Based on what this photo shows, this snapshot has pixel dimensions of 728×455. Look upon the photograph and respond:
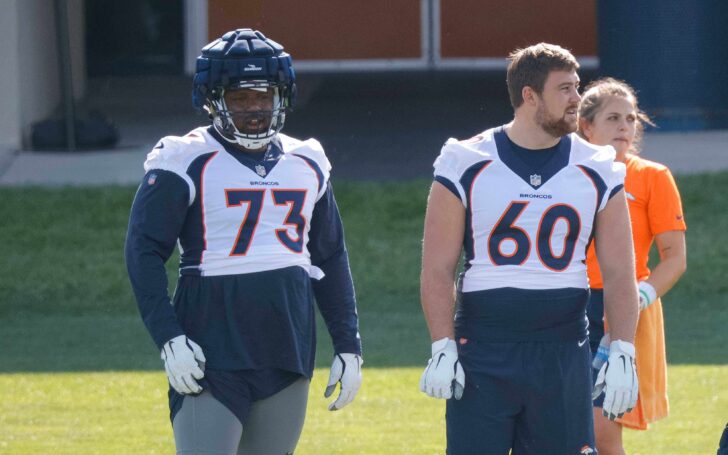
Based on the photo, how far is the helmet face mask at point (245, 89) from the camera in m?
4.18

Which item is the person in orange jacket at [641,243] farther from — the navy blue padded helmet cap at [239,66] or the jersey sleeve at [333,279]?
the navy blue padded helmet cap at [239,66]

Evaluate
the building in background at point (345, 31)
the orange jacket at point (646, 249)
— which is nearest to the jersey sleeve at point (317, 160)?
the orange jacket at point (646, 249)

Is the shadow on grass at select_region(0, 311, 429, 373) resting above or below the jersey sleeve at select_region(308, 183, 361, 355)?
below

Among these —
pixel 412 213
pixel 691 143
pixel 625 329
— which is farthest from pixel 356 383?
pixel 691 143

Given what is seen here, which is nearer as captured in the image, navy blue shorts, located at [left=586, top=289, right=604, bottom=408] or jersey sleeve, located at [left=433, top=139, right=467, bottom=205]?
jersey sleeve, located at [left=433, top=139, right=467, bottom=205]

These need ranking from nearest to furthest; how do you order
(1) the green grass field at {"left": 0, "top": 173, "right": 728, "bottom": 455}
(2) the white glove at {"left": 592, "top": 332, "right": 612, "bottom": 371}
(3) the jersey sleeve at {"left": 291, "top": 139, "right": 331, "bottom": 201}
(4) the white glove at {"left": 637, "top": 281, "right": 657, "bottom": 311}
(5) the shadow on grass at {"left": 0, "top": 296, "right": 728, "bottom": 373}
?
(3) the jersey sleeve at {"left": 291, "top": 139, "right": 331, "bottom": 201} < (2) the white glove at {"left": 592, "top": 332, "right": 612, "bottom": 371} < (4) the white glove at {"left": 637, "top": 281, "right": 657, "bottom": 311} < (1) the green grass field at {"left": 0, "top": 173, "right": 728, "bottom": 455} < (5) the shadow on grass at {"left": 0, "top": 296, "right": 728, "bottom": 373}

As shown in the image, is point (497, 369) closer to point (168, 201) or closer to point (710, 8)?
point (168, 201)

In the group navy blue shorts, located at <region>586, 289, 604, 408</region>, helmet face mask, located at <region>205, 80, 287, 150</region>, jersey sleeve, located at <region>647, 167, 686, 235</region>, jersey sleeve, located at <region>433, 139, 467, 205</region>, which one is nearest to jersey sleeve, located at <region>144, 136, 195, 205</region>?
helmet face mask, located at <region>205, 80, 287, 150</region>

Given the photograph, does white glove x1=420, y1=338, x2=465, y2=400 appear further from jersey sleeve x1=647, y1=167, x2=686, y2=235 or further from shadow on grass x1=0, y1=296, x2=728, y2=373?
shadow on grass x1=0, y1=296, x2=728, y2=373

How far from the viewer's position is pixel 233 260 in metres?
4.11

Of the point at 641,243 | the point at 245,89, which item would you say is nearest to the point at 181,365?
the point at 245,89

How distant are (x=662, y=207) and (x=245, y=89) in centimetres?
185

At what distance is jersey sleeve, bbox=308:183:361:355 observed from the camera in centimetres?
438

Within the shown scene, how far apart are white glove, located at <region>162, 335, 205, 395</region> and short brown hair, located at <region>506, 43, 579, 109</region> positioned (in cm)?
126
